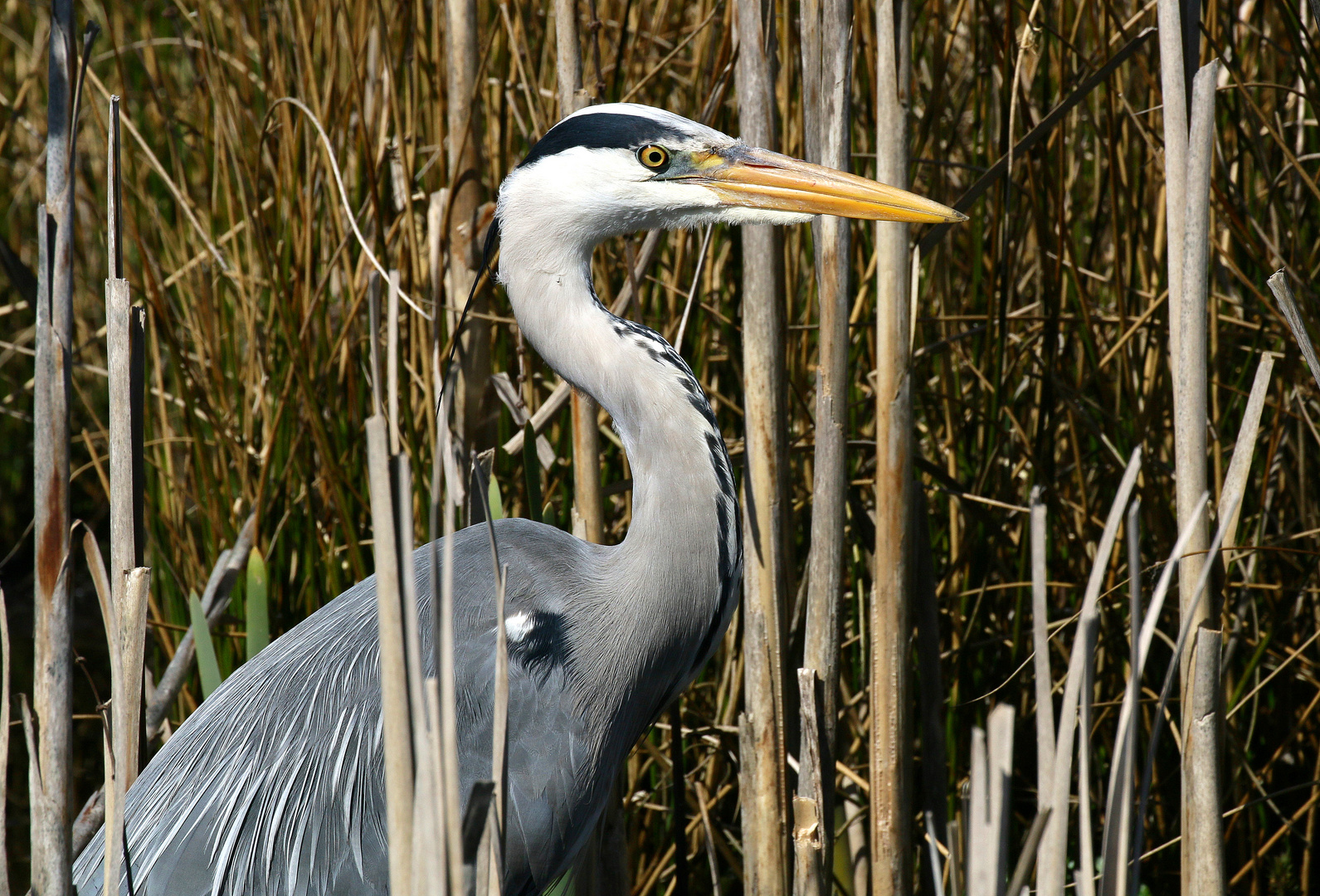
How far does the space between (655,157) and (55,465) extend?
96 centimetres

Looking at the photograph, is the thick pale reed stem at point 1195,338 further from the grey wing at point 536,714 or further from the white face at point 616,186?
the grey wing at point 536,714

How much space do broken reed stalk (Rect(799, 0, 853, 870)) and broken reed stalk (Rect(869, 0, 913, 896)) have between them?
5 cm

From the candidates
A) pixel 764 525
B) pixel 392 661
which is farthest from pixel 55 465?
pixel 764 525

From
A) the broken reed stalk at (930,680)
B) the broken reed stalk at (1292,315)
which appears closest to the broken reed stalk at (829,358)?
the broken reed stalk at (930,680)

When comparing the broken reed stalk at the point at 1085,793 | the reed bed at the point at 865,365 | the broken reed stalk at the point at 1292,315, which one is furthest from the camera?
the reed bed at the point at 865,365

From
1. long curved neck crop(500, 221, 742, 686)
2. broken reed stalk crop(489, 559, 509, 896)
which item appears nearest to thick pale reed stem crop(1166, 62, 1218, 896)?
long curved neck crop(500, 221, 742, 686)

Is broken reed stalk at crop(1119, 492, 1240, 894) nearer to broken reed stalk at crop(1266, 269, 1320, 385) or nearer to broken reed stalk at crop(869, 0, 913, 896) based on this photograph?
broken reed stalk at crop(1266, 269, 1320, 385)

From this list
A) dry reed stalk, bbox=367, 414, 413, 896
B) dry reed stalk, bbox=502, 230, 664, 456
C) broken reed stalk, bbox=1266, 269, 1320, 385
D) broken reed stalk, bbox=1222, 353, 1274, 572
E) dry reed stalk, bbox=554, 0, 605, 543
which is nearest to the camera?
dry reed stalk, bbox=367, 414, 413, 896

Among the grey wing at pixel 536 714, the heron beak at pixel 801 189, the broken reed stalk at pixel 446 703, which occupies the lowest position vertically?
the grey wing at pixel 536 714

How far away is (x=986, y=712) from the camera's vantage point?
244 centimetres

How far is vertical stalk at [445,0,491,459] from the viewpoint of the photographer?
200cm

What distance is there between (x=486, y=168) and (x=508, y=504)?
723 millimetres

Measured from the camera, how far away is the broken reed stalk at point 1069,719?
0.97 meters

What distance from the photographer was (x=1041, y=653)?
0.97m
